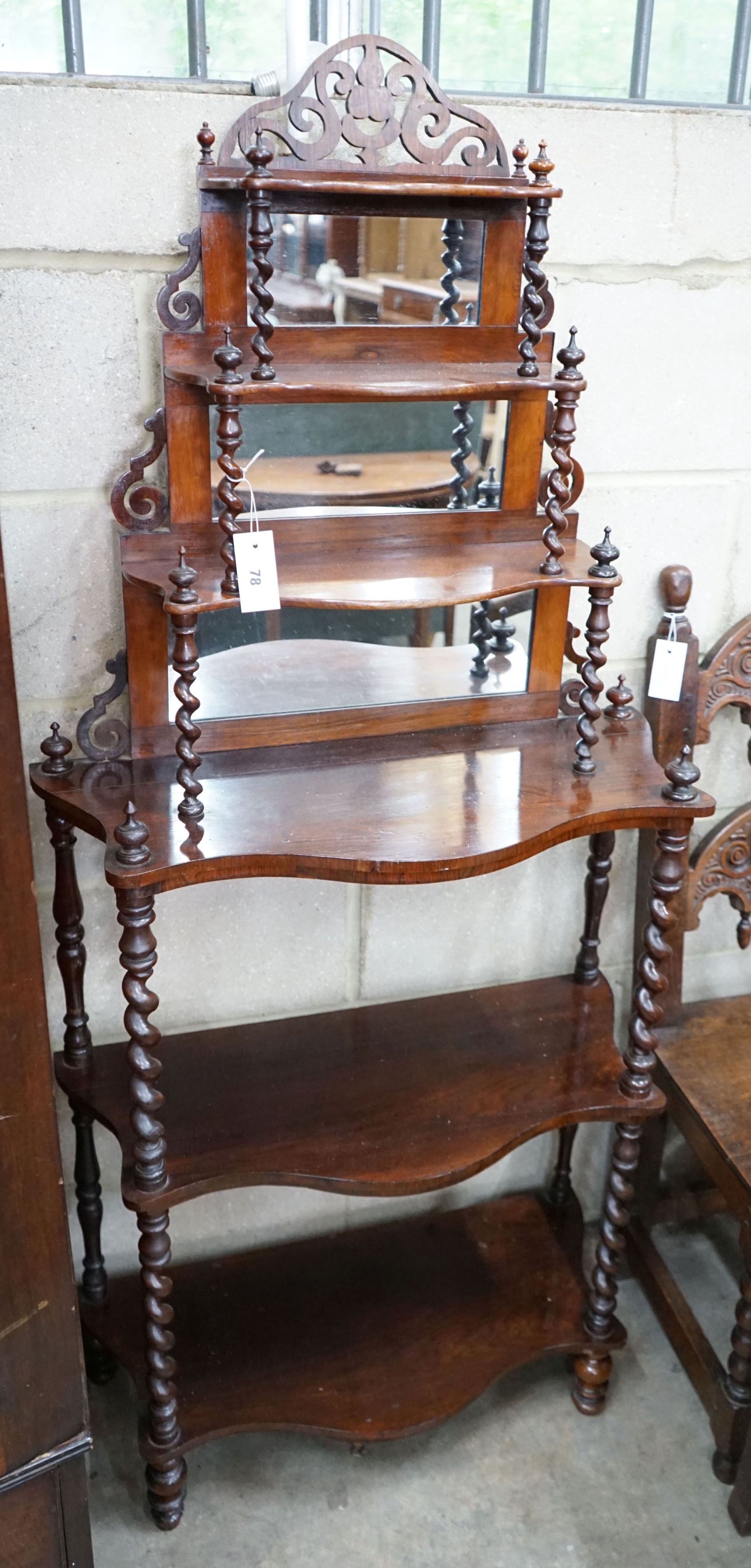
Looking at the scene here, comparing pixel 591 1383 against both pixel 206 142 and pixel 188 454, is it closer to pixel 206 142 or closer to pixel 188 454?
pixel 188 454

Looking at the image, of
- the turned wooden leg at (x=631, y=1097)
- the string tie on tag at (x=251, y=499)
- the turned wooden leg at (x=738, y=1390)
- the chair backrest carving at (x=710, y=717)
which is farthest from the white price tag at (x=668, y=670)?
the turned wooden leg at (x=738, y=1390)

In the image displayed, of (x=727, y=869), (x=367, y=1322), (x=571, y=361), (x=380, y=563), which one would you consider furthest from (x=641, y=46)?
(x=367, y=1322)

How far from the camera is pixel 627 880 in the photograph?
192 centimetres

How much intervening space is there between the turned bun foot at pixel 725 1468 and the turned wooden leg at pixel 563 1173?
0.41 m

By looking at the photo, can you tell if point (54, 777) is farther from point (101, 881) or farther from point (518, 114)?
point (518, 114)

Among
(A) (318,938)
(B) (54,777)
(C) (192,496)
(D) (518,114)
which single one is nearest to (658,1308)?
(A) (318,938)

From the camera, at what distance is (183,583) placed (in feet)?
4.08

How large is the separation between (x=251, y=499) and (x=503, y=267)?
0.39 m

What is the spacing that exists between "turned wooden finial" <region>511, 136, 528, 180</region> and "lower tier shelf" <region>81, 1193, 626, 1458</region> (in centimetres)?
147

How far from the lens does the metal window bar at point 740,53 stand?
1.62 meters

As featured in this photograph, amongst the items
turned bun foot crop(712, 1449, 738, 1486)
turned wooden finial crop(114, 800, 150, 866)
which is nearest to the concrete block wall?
turned wooden finial crop(114, 800, 150, 866)

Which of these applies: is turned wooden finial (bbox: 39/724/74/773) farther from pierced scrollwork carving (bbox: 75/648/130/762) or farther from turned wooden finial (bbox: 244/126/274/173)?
turned wooden finial (bbox: 244/126/274/173)

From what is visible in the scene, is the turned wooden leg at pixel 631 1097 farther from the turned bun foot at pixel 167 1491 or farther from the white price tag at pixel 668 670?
the turned bun foot at pixel 167 1491

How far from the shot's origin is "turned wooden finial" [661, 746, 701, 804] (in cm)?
140
